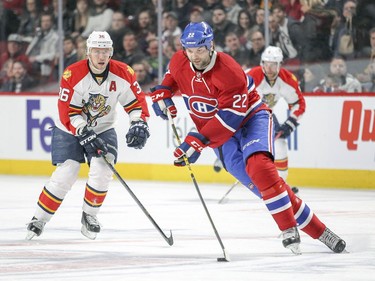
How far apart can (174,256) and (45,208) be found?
125cm

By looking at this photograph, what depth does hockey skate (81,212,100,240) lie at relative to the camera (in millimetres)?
7594

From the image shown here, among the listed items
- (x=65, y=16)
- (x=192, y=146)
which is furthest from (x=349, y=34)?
(x=192, y=146)

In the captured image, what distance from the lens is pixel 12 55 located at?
1368cm

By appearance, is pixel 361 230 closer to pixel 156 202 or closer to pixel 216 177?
pixel 156 202

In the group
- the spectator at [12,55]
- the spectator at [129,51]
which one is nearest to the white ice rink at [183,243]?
the spectator at [129,51]

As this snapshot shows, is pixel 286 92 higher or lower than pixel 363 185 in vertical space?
higher

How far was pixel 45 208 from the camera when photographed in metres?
7.57

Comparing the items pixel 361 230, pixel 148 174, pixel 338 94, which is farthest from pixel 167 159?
pixel 361 230

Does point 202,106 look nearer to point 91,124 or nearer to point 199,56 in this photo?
point 199,56

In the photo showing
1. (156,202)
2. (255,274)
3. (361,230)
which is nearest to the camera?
(255,274)

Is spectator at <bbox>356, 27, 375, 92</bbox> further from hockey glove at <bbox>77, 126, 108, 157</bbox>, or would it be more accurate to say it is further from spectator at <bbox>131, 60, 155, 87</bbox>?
hockey glove at <bbox>77, 126, 108, 157</bbox>

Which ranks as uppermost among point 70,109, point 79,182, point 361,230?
point 70,109

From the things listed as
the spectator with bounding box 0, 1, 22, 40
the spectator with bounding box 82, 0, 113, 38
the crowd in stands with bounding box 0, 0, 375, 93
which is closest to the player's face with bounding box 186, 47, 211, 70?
the crowd in stands with bounding box 0, 0, 375, 93

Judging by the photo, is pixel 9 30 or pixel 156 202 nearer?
pixel 156 202
